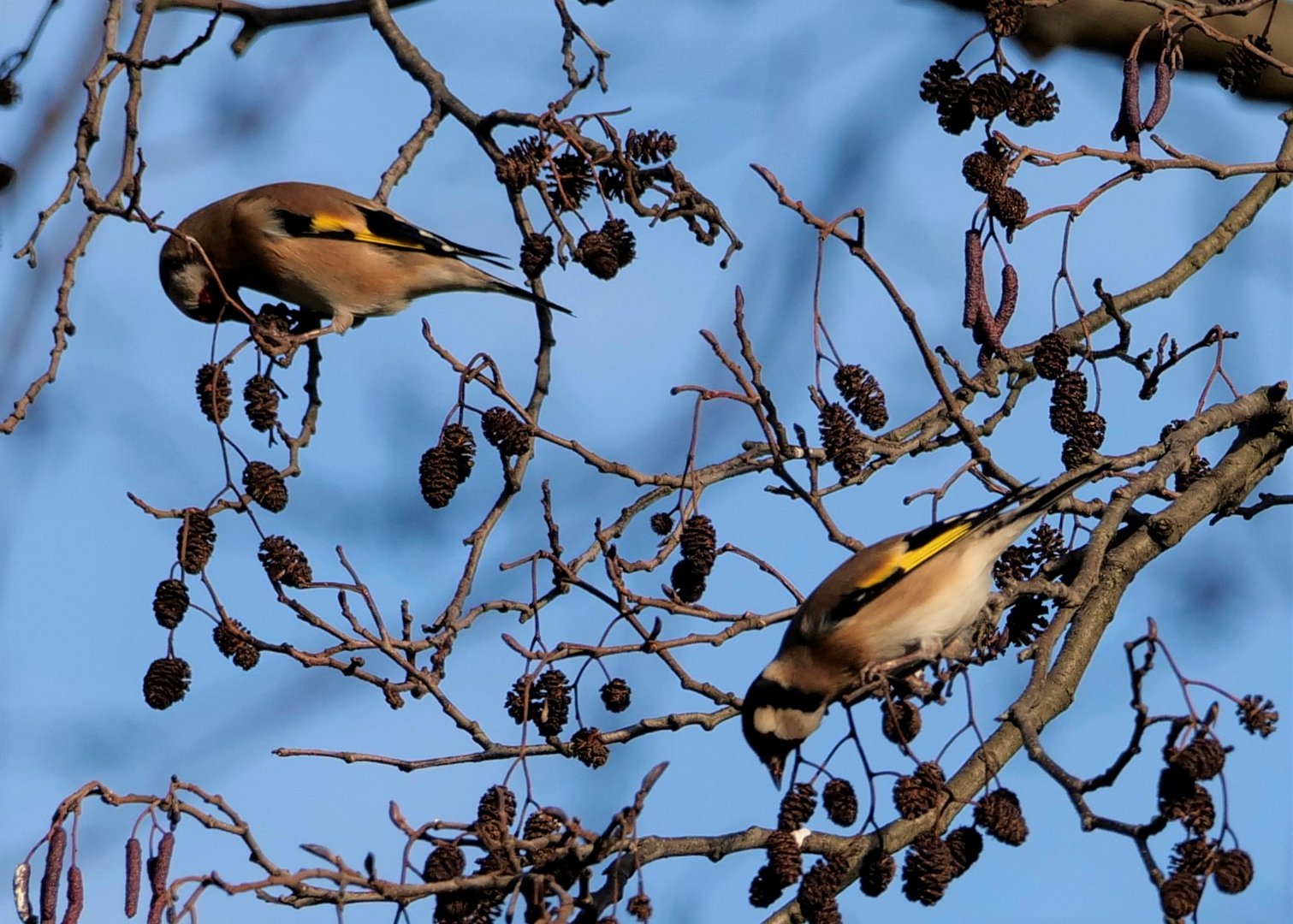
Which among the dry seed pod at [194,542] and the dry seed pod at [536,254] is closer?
the dry seed pod at [194,542]

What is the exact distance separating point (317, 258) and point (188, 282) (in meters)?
0.57

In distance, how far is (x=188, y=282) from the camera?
6770 millimetres

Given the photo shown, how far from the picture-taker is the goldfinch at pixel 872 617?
5.40 m

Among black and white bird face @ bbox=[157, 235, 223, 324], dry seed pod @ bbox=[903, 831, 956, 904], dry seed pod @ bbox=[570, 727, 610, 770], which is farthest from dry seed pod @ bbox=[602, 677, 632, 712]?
black and white bird face @ bbox=[157, 235, 223, 324]

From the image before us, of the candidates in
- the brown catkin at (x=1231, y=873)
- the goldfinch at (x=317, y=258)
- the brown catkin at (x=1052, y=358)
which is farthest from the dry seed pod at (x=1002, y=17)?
the goldfinch at (x=317, y=258)

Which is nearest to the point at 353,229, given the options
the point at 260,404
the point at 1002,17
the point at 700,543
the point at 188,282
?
the point at 188,282

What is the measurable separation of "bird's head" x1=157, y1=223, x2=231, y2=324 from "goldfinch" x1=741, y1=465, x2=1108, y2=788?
2911 mm

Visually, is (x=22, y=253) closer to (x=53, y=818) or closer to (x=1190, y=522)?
(x=53, y=818)

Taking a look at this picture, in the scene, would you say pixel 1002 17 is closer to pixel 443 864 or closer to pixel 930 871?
pixel 930 871

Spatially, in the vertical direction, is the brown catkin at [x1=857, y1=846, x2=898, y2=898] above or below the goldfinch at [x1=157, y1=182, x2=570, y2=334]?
below

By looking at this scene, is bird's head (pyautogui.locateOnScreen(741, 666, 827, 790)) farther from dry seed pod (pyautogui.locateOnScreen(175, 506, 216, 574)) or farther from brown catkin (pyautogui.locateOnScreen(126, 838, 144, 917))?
brown catkin (pyautogui.locateOnScreen(126, 838, 144, 917))

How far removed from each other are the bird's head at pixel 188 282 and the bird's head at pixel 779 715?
114 inches

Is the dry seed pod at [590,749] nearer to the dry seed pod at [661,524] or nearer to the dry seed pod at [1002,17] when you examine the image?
the dry seed pod at [661,524]

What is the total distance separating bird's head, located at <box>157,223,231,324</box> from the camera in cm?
677
